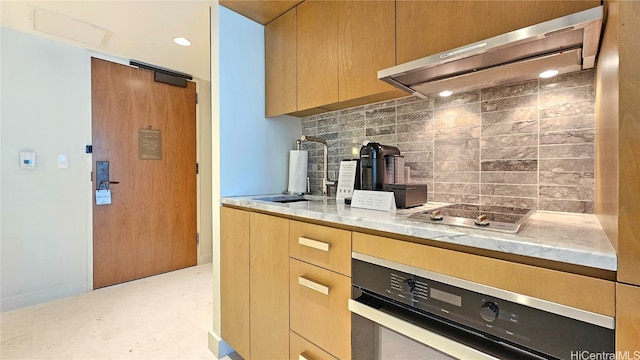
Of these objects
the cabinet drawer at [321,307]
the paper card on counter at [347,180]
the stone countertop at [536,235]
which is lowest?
the cabinet drawer at [321,307]

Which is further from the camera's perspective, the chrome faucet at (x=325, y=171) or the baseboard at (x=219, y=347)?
the chrome faucet at (x=325, y=171)

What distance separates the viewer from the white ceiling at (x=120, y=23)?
1868 millimetres

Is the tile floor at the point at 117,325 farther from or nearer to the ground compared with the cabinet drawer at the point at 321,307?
nearer to the ground

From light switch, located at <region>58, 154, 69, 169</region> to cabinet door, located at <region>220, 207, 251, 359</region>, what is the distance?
181cm

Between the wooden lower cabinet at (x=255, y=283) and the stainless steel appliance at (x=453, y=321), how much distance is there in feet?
1.42

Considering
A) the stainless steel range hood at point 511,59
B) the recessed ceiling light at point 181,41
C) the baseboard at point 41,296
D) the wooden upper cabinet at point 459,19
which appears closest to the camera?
the stainless steel range hood at point 511,59

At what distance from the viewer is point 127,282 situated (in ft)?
9.32

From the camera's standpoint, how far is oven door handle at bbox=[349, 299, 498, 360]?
73cm

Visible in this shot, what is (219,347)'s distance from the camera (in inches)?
67.9

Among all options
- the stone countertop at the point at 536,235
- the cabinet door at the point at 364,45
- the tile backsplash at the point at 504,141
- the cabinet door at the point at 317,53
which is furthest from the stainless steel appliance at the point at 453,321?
the cabinet door at the point at 317,53

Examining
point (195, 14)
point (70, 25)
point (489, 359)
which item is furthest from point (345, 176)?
point (70, 25)

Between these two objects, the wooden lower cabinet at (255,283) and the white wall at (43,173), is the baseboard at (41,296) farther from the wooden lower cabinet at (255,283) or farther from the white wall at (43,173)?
the wooden lower cabinet at (255,283)

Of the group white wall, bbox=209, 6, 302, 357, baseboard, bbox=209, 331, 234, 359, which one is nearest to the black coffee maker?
white wall, bbox=209, 6, 302, 357

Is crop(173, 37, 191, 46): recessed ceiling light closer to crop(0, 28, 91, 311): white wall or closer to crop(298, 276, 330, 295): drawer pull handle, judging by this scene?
crop(0, 28, 91, 311): white wall
